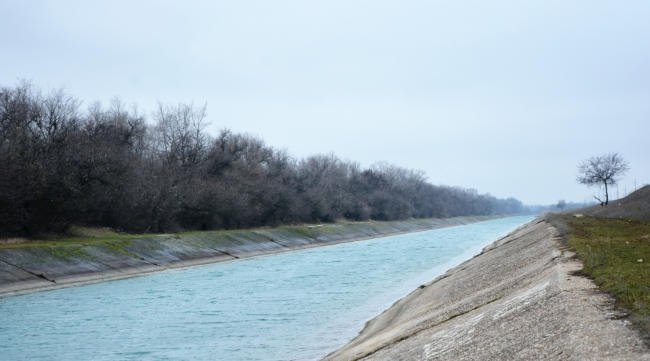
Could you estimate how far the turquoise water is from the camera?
16992 mm

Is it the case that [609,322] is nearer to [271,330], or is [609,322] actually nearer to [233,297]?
[271,330]

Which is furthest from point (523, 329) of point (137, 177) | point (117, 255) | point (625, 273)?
point (137, 177)

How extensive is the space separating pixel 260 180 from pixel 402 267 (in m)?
45.7

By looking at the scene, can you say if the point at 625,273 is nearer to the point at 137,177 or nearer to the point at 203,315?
the point at 203,315

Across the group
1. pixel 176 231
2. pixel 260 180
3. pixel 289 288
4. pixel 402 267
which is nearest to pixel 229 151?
pixel 260 180

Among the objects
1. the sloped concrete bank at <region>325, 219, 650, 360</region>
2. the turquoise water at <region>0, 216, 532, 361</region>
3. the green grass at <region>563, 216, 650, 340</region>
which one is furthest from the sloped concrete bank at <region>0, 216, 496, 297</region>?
the green grass at <region>563, 216, 650, 340</region>

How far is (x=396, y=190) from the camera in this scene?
168 metres

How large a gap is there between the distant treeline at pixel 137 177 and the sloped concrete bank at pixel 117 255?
18.3 ft

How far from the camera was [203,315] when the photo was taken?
23000mm

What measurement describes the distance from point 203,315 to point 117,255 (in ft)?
61.9

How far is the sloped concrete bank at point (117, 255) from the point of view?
31125mm

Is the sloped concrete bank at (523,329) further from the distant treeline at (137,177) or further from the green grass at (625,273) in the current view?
the distant treeline at (137,177)

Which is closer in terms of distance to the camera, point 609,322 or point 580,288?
point 609,322

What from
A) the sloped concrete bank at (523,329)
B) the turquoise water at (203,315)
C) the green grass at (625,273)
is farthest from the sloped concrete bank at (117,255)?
the green grass at (625,273)
